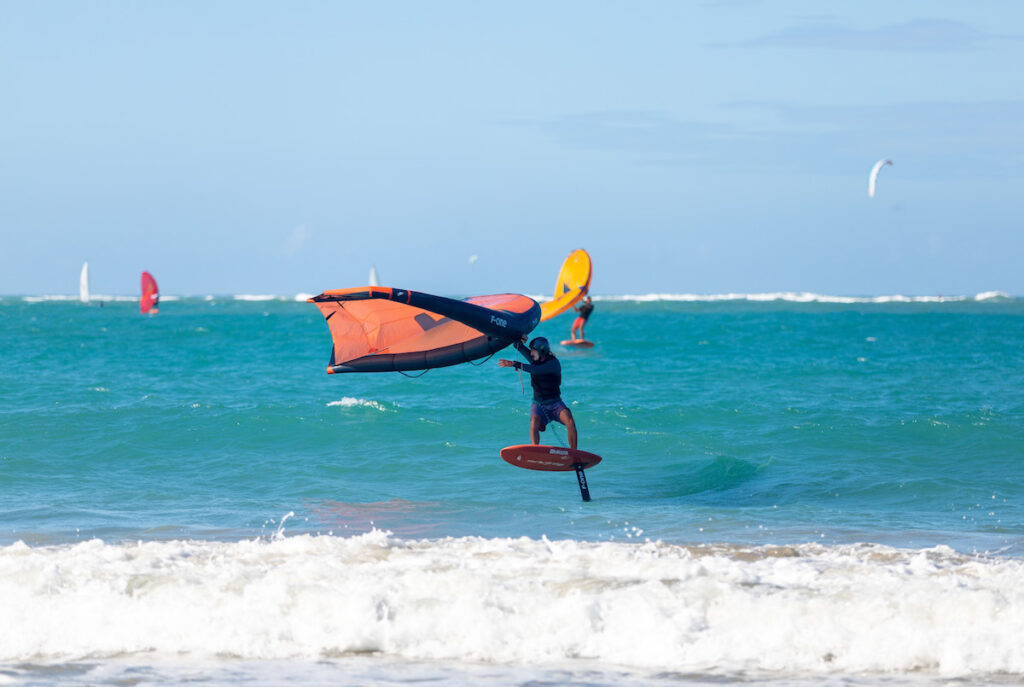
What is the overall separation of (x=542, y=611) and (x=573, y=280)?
8849 mm

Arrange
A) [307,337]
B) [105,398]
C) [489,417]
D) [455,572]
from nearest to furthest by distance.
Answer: [455,572] → [489,417] → [105,398] → [307,337]

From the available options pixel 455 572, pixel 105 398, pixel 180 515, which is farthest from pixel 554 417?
pixel 105 398

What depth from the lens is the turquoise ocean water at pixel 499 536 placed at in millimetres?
7414

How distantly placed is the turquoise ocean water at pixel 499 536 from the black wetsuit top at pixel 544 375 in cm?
151

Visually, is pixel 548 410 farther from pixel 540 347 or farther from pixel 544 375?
pixel 540 347

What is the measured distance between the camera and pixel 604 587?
27.9 ft

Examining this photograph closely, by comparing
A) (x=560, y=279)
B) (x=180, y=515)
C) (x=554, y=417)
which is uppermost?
(x=560, y=279)

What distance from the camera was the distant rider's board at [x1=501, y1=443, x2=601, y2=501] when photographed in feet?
38.5

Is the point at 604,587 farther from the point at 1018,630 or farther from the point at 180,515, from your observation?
the point at 180,515

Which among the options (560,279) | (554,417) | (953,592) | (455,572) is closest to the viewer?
(953,592)

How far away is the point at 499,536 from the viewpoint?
432 inches

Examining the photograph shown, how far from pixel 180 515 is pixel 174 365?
20.7 metres

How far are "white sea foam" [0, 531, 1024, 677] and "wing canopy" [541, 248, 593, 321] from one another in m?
6.54

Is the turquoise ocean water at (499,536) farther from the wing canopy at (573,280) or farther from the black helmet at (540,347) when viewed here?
the wing canopy at (573,280)
